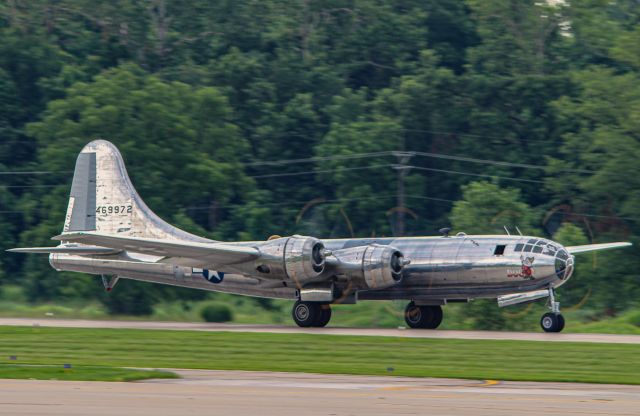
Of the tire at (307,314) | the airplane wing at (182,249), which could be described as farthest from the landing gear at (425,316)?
the airplane wing at (182,249)

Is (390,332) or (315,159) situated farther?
(315,159)

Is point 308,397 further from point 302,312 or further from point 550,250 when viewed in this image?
point 302,312

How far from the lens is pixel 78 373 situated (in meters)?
20.1

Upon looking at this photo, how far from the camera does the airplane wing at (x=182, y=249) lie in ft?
107

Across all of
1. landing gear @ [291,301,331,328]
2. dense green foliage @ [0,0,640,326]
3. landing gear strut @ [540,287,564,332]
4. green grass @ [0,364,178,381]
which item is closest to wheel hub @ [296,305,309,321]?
landing gear @ [291,301,331,328]

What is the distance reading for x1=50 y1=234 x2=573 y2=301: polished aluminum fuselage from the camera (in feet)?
106

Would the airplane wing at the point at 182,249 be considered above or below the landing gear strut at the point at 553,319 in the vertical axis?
above

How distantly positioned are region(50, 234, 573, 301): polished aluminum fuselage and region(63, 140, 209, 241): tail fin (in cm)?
152

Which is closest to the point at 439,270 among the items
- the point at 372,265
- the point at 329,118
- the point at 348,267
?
the point at 372,265

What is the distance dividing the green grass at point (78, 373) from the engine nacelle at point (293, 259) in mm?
12334

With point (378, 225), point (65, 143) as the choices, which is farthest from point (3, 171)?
point (378, 225)

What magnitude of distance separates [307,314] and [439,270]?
4.34 metres

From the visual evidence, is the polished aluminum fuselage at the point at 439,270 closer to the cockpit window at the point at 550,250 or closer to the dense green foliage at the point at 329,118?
the cockpit window at the point at 550,250

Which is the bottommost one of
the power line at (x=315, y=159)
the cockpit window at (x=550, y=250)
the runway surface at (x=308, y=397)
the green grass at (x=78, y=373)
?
the power line at (x=315, y=159)
